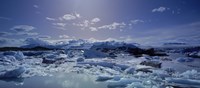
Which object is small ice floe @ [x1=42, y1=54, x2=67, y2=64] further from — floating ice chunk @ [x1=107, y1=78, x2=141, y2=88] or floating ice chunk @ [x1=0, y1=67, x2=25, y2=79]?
floating ice chunk @ [x1=107, y1=78, x2=141, y2=88]

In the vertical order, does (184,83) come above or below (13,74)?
below

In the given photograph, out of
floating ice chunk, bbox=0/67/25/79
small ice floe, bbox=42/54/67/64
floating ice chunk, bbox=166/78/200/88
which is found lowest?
floating ice chunk, bbox=166/78/200/88

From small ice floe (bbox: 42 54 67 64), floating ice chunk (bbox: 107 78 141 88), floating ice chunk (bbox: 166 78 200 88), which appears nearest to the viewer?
floating ice chunk (bbox: 107 78 141 88)

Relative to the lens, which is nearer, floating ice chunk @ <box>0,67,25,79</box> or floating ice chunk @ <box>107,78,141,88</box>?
floating ice chunk @ <box>107,78,141,88</box>

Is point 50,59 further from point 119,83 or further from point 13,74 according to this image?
point 119,83

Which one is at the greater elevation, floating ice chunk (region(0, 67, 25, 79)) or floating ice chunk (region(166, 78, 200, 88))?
floating ice chunk (region(0, 67, 25, 79))

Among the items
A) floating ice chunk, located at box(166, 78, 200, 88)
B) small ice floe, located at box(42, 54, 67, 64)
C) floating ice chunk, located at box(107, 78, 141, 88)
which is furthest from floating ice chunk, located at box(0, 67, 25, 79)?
small ice floe, located at box(42, 54, 67, 64)

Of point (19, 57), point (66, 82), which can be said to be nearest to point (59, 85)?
point (66, 82)

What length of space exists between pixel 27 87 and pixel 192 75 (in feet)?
19.0

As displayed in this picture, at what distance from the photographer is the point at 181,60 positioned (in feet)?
54.0

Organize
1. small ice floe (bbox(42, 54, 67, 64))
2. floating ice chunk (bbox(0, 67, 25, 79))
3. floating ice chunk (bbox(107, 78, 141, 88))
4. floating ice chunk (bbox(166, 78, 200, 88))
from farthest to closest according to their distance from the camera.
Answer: small ice floe (bbox(42, 54, 67, 64)) → floating ice chunk (bbox(0, 67, 25, 79)) → floating ice chunk (bbox(166, 78, 200, 88)) → floating ice chunk (bbox(107, 78, 141, 88))

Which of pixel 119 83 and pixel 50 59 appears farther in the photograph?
pixel 50 59

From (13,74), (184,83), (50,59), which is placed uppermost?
(50,59)

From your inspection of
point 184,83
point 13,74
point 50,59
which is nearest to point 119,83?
point 184,83
